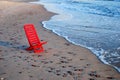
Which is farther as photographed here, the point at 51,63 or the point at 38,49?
the point at 38,49

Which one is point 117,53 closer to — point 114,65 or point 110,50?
point 110,50

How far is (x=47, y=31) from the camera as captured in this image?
13867 millimetres

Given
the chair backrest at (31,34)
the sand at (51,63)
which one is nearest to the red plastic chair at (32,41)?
the chair backrest at (31,34)

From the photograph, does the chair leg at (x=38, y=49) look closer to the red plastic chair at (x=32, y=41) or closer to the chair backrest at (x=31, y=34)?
the red plastic chair at (x=32, y=41)

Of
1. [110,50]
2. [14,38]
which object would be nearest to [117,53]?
[110,50]

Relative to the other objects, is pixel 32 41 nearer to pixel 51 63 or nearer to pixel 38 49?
pixel 38 49

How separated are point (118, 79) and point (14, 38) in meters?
5.78

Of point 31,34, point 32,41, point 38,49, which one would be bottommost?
point 38,49

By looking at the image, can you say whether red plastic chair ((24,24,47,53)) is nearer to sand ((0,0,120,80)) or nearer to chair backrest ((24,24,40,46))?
chair backrest ((24,24,40,46))

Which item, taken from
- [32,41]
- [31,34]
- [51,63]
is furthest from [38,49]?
[51,63]

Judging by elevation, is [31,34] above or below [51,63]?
above

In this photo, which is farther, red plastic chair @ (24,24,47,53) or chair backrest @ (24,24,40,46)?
chair backrest @ (24,24,40,46)

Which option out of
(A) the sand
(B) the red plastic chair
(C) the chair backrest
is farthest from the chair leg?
(C) the chair backrest

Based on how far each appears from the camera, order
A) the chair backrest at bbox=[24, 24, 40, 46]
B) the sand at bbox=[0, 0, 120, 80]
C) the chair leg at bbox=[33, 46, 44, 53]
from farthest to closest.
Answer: the chair backrest at bbox=[24, 24, 40, 46]
the chair leg at bbox=[33, 46, 44, 53]
the sand at bbox=[0, 0, 120, 80]
